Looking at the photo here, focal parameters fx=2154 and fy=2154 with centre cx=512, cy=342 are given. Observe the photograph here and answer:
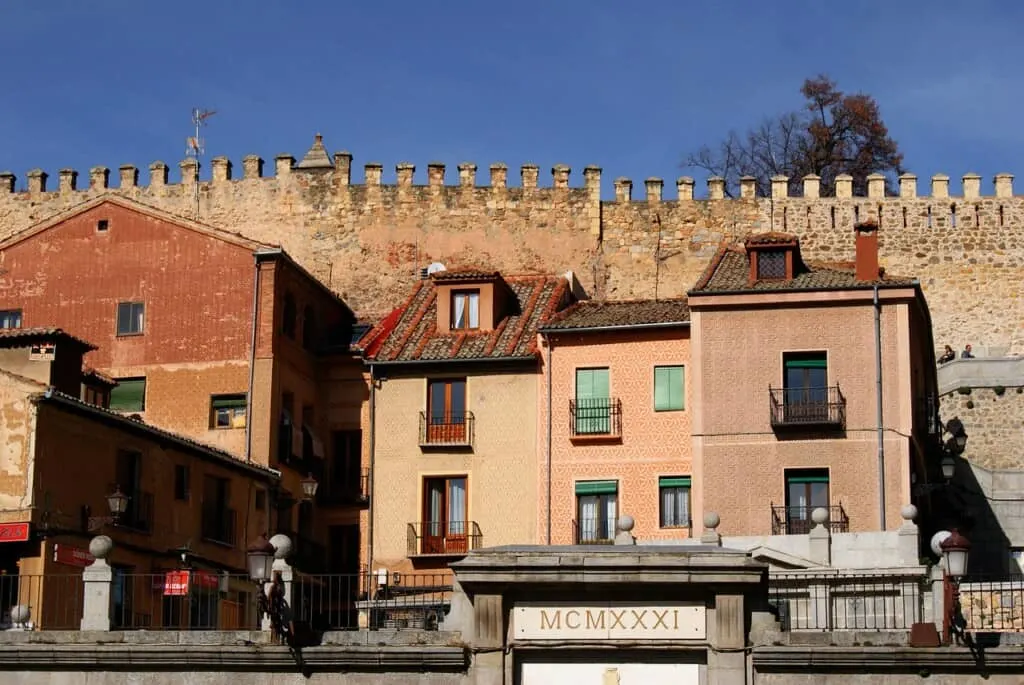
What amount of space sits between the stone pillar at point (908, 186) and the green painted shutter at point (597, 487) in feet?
70.6

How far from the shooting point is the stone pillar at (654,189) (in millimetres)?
60062

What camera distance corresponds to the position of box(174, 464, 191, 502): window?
128 feet

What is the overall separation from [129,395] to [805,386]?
576 inches

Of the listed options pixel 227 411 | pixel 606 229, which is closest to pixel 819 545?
pixel 227 411

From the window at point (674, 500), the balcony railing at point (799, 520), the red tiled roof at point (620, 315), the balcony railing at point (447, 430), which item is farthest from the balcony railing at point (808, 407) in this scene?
the balcony railing at point (447, 430)

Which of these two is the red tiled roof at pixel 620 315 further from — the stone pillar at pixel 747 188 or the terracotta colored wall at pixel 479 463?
the stone pillar at pixel 747 188

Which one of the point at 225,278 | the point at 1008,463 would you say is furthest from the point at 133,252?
the point at 1008,463

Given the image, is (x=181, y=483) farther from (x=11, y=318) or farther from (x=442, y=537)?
(x=11, y=318)

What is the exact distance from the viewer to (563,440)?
41875mm

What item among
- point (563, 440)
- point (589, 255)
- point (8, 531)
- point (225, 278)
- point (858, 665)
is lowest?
point (858, 665)

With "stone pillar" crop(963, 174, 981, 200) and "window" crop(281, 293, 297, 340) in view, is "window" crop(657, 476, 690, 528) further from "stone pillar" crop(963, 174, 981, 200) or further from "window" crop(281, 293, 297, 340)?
"stone pillar" crop(963, 174, 981, 200)

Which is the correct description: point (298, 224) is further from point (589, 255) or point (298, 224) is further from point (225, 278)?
point (225, 278)

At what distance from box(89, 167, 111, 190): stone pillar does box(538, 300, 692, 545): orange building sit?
23.8 m

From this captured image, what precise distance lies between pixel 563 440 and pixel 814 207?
66.6ft
